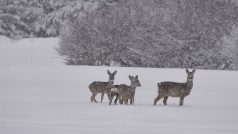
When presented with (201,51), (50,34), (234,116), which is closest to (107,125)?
(234,116)

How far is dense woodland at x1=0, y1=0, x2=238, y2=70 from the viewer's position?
34.0m

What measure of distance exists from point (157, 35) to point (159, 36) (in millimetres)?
126

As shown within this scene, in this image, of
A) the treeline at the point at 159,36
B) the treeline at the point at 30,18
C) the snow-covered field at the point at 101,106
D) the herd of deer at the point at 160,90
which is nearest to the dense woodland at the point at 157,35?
the treeline at the point at 159,36

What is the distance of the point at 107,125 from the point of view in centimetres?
1333

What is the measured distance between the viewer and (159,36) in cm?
3438

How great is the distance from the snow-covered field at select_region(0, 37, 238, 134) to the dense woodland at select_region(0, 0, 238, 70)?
548 cm

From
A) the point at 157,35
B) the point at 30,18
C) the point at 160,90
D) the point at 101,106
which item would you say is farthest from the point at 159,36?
the point at 30,18

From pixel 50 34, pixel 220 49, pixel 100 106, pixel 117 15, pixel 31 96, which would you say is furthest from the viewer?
pixel 50 34

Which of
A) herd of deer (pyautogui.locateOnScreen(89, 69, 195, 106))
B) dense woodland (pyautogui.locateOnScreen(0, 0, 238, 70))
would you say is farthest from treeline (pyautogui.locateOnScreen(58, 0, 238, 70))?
herd of deer (pyautogui.locateOnScreen(89, 69, 195, 106))

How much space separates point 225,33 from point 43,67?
9.92m

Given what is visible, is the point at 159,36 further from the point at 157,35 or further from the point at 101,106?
the point at 101,106

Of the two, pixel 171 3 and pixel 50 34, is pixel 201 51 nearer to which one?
pixel 171 3

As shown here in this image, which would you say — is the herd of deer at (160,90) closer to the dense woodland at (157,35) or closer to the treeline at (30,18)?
the dense woodland at (157,35)

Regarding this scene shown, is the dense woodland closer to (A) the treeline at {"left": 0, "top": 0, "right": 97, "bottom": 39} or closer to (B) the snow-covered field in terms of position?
(B) the snow-covered field
